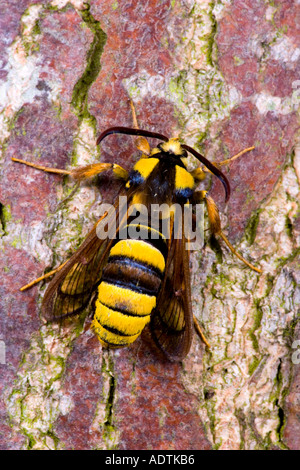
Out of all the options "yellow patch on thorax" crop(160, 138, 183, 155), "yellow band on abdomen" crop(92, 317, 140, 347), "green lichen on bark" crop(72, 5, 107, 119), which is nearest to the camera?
"yellow band on abdomen" crop(92, 317, 140, 347)

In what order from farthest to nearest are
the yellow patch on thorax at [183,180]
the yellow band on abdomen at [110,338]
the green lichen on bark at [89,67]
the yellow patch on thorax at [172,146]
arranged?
1. the yellow patch on thorax at [183,180]
2. the yellow patch on thorax at [172,146]
3. the green lichen on bark at [89,67]
4. the yellow band on abdomen at [110,338]

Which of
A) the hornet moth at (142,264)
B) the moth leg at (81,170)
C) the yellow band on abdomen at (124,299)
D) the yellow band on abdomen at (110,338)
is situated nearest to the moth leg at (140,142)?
the hornet moth at (142,264)

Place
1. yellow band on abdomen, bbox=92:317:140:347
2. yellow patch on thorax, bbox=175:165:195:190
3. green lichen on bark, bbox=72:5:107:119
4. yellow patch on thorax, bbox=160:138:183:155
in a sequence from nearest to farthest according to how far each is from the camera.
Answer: yellow band on abdomen, bbox=92:317:140:347 → green lichen on bark, bbox=72:5:107:119 → yellow patch on thorax, bbox=160:138:183:155 → yellow patch on thorax, bbox=175:165:195:190

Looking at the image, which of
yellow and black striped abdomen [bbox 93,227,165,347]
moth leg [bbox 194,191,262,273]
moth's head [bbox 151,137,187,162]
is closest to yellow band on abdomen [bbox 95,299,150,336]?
yellow and black striped abdomen [bbox 93,227,165,347]

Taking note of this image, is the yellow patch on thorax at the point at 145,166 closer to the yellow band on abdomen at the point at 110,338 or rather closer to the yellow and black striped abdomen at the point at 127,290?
the yellow and black striped abdomen at the point at 127,290

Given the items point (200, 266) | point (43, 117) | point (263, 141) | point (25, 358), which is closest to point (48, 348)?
point (25, 358)

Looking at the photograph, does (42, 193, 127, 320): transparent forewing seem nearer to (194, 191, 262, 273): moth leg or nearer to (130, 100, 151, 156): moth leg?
(130, 100, 151, 156): moth leg
